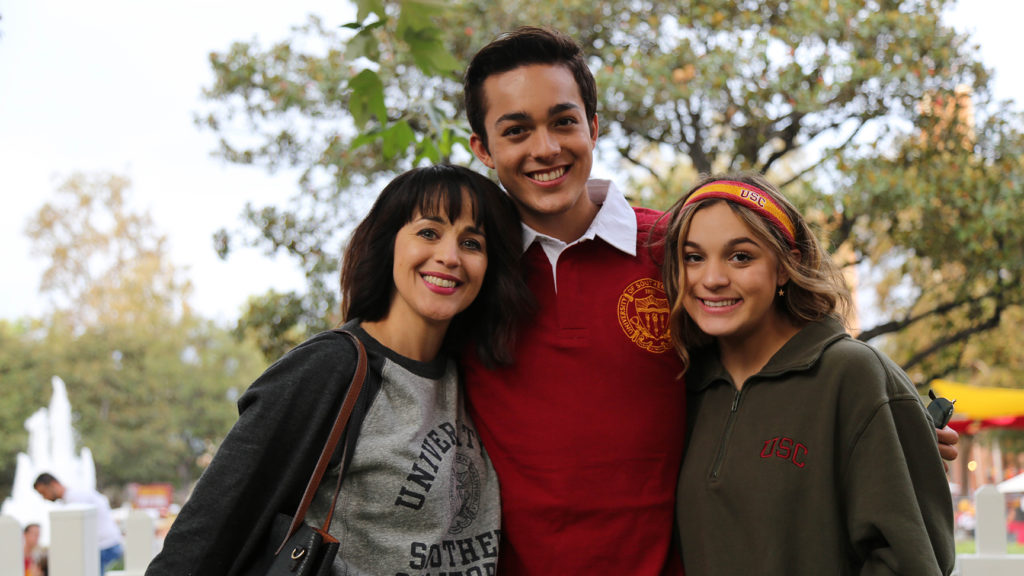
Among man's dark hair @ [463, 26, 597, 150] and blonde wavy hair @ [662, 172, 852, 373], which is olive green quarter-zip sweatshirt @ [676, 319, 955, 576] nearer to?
blonde wavy hair @ [662, 172, 852, 373]

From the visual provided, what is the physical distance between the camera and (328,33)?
1078 cm

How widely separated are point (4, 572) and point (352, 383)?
1.96 meters

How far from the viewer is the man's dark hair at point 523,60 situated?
8.50 ft

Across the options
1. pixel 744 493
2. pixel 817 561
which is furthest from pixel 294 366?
pixel 817 561

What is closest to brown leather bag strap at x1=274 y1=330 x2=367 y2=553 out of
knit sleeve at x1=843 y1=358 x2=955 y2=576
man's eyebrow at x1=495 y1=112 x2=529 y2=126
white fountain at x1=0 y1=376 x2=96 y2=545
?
man's eyebrow at x1=495 y1=112 x2=529 y2=126

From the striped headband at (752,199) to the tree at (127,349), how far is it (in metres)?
32.7

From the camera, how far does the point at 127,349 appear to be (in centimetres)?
3288

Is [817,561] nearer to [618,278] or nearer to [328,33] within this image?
[618,278]

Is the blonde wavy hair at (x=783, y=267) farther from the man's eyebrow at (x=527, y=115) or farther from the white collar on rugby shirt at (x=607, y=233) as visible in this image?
the man's eyebrow at (x=527, y=115)

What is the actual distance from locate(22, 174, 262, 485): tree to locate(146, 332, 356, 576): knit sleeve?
1281 inches

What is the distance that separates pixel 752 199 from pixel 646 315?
417mm

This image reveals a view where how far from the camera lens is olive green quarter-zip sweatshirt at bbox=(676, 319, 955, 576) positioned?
2.00 m

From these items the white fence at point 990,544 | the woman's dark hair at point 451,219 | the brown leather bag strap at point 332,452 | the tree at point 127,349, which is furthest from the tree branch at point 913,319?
the tree at point 127,349

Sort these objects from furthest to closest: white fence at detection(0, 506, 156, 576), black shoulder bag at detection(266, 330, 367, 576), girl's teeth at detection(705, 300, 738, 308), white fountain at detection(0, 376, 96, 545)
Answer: white fountain at detection(0, 376, 96, 545) → white fence at detection(0, 506, 156, 576) → girl's teeth at detection(705, 300, 738, 308) → black shoulder bag at detection(266, 330, 367, 576)
